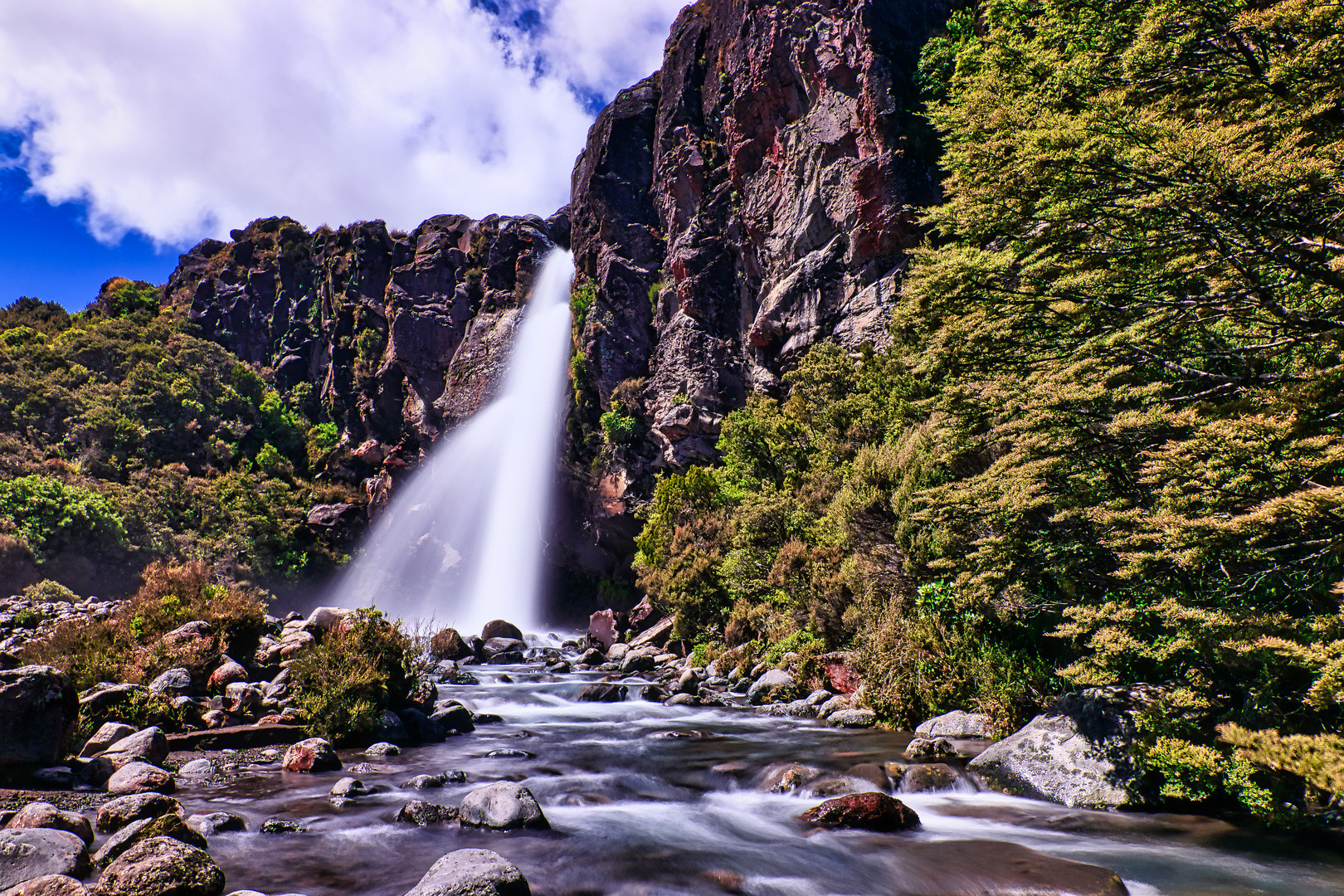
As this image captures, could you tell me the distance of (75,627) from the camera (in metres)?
12.3

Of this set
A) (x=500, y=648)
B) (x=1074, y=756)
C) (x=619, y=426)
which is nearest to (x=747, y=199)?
(x=619, y=426)

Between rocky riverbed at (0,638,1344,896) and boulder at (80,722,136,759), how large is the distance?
61 centimetres

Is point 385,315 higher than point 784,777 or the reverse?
higher

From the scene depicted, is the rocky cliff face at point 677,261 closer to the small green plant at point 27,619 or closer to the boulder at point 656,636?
the boulder at point 656,636

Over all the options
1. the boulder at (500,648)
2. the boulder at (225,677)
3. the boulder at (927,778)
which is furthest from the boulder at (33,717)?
the boulder at (500,648)

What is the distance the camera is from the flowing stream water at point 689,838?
5.69 meters

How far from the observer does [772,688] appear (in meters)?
16.5

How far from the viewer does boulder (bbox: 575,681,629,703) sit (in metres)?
18.5

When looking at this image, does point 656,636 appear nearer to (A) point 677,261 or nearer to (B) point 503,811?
(B) point 503,811

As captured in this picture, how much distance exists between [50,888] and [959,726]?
11252 millimetres

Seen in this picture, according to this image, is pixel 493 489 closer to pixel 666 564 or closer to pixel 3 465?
pixel 666 564

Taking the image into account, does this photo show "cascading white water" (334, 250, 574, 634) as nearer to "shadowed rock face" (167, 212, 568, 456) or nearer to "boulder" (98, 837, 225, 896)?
"shadowed rock face" (167, 212, 568, 456)

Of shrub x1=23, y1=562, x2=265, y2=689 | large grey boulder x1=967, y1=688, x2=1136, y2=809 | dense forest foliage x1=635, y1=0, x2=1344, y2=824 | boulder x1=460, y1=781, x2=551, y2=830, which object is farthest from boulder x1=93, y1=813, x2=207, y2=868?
dense forest foliage x1=635, y1=0, x2=1344, y2=824

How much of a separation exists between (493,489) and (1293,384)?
47.9 meters
